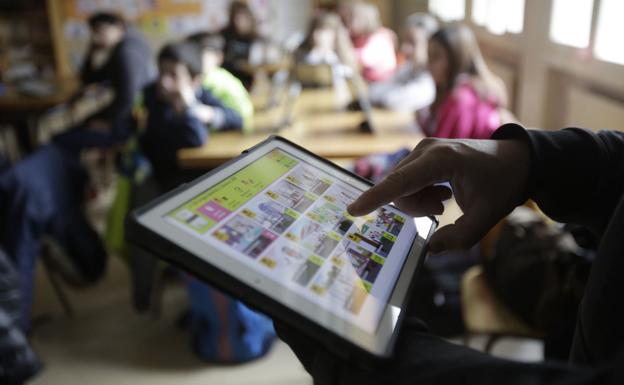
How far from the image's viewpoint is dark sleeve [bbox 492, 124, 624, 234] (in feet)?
1.96

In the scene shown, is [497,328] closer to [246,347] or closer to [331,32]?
[246,347]

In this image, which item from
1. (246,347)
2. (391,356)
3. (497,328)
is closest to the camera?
(391,356)

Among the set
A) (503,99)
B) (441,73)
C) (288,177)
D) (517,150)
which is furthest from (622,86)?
(288,177)

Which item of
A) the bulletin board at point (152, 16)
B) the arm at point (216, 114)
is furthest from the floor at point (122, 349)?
the bulletin board at point (152, 16)

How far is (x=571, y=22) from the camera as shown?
7.80 feet

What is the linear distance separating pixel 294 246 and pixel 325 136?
168 centimetres

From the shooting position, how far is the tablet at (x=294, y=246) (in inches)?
17.3

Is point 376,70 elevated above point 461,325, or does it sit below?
above

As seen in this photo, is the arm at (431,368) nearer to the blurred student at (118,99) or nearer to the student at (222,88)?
the student at (222,88)

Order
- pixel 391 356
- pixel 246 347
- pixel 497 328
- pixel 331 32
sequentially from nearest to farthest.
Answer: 1. pixel 391 356
2. pixel 497 328
3. pixel 246 347
4. pixel 331 32

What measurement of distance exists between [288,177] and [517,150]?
272mm

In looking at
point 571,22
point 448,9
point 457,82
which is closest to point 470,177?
point 457,82

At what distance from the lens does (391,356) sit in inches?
16.7

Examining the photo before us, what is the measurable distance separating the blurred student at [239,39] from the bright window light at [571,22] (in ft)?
6.36
